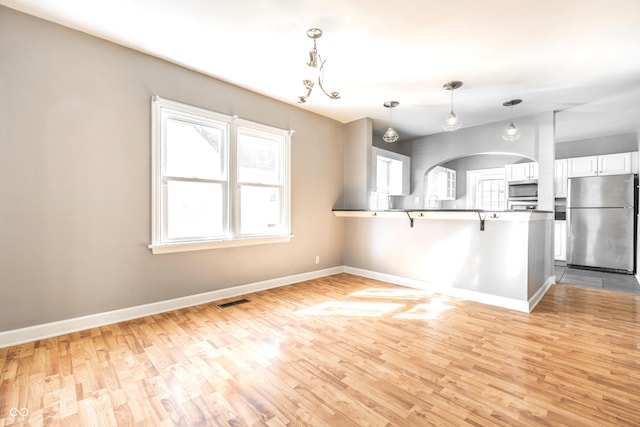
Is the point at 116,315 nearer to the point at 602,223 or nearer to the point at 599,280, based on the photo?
the point at 599,280

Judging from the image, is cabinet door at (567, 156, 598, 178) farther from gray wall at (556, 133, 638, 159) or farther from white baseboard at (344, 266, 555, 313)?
white baseboard at (344, 266, 555, 313)

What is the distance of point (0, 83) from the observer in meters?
2.27

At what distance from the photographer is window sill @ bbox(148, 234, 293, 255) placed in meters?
3.05

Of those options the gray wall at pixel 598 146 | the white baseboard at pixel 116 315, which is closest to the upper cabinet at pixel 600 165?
the gray wall at pixel 598 146

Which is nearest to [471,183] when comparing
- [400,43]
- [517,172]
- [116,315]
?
[517,172]

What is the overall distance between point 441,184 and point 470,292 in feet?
14.4

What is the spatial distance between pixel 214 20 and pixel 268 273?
10.0 ft

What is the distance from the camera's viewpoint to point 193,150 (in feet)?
11.1

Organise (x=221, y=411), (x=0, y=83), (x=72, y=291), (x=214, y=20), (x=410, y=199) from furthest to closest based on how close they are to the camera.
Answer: (x=410, y=199)
(x=72, y=291)
(x=214, y=20)
(x=0, y=83)
(x=221, y=411)

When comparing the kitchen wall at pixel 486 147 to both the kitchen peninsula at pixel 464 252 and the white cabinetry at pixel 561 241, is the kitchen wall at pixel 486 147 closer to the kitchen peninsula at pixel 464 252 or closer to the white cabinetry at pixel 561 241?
the kitchen peninsula at pixel 464 252

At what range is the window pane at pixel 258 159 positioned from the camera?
381 cm

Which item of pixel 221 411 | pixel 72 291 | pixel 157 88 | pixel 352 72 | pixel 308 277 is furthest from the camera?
pixel 308 277

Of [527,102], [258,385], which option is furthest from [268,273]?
[527,102]

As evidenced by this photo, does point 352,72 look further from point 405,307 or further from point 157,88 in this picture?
point 405,307
